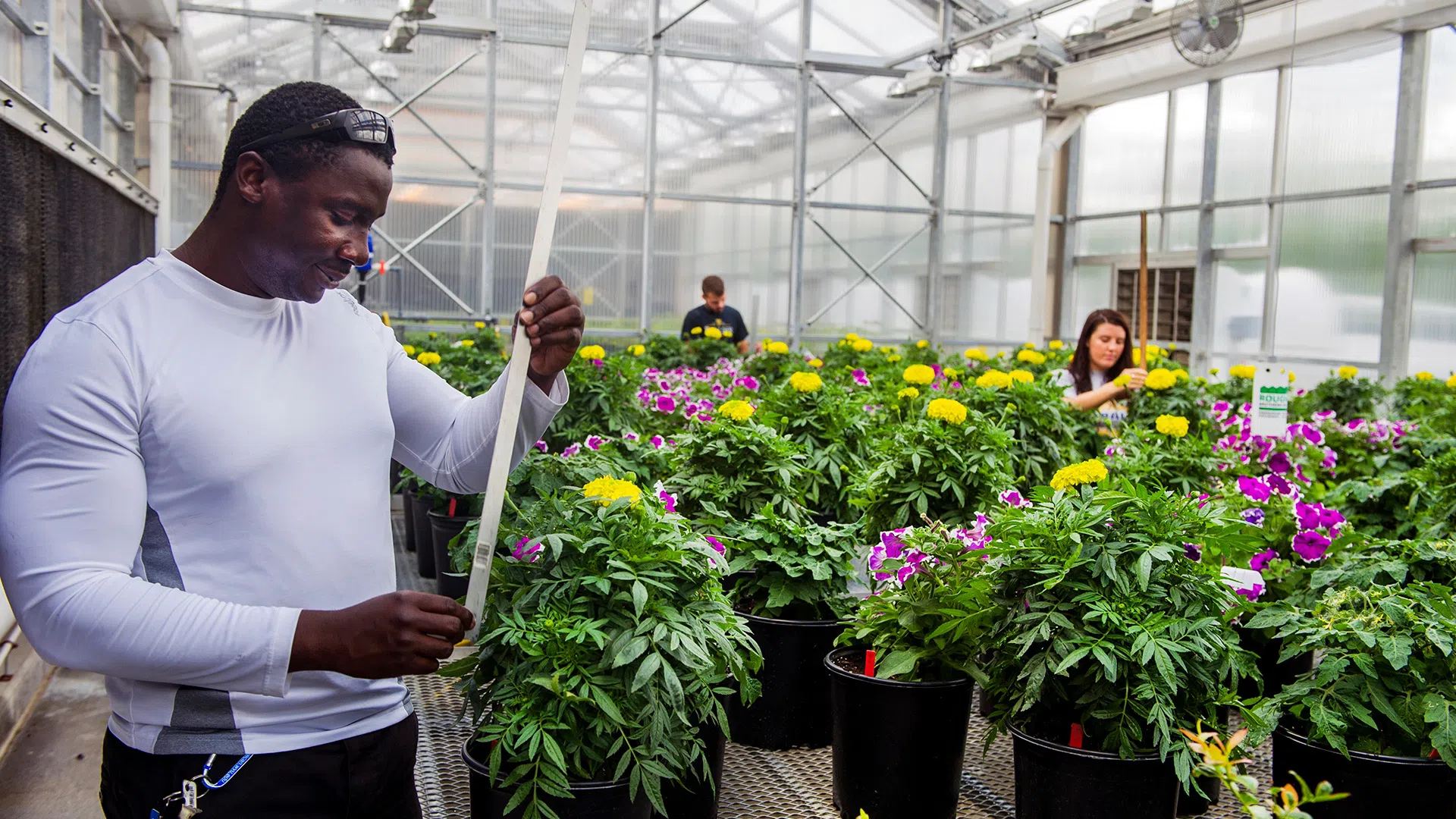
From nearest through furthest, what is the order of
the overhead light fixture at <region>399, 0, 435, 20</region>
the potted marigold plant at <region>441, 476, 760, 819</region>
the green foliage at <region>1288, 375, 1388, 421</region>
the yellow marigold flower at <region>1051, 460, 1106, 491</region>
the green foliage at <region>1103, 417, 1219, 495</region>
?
the potted marigold plant at <region>441, 476, 760, 819</region>, the yellow marigold flower at <region>1051, 460, 1106, 491</region>, the green foliage at <region>1103, 417, 1219, 495</region>, the green foliage at <region>1288, 375, 1388, 421</region>, the overhead light fixture at <region>399, 0, 435, 20</region>

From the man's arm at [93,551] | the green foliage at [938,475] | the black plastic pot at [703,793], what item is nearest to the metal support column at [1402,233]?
the green foliage at [938,475]

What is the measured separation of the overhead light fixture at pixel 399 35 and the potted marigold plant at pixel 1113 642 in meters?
7.30

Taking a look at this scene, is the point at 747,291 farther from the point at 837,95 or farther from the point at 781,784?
the point at 781,784

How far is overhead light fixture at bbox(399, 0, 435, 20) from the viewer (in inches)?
303

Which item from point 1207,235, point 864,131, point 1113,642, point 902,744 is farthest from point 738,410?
point 1207,235

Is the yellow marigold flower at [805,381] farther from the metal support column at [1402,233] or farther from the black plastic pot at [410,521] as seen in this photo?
the metal support column at [1402,233]

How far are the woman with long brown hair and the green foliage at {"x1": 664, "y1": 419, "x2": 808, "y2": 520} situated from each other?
196 cm

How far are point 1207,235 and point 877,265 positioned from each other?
310 centimetres

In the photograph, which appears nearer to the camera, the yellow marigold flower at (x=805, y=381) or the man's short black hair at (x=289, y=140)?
the man's short black hair at (x=289, y=140)

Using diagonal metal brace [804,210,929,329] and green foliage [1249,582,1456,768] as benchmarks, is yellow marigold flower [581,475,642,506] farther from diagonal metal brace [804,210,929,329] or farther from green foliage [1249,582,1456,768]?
diagonal metal brace [804,210,929,329]

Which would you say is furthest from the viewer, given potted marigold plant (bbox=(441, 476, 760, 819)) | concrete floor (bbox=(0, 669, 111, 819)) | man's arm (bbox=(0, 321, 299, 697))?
concrete floor (bbox=(0, 669, 111, 819))

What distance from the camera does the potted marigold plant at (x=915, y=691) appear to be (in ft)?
7.64

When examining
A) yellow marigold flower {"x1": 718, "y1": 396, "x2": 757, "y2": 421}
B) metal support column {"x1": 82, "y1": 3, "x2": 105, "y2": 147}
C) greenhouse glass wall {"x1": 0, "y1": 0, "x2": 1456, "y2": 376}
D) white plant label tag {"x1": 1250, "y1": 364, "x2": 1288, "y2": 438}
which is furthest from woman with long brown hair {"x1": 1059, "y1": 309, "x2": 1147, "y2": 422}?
metal support column {"x1": 82, "y1": 3, "x2": 105, "y2": 147}

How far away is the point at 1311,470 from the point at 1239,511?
5.58 feet
